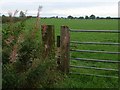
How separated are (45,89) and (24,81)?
0.79m

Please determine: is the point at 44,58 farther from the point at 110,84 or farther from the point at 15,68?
the point at 110,84

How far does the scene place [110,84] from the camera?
8141 mm

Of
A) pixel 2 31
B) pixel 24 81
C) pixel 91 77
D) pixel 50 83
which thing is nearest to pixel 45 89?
pixel 50 83

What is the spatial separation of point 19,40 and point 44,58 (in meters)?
0.59

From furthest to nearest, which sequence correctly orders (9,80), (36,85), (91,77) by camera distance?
(91,77), (36,85), (9,80)

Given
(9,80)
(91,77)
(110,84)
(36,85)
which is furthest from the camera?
(91,77)

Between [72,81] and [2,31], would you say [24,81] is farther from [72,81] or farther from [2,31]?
[72,81]

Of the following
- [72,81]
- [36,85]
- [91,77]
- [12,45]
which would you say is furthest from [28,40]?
[91,77]

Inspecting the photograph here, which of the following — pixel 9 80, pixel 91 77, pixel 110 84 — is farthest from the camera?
pixel 91 77

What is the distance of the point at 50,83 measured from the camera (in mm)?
7391

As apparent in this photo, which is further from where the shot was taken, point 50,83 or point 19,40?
point 50,83

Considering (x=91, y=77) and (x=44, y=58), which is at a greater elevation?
(x=44, y=58)

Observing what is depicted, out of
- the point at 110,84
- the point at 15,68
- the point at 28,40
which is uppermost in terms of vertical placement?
the point at 28,40

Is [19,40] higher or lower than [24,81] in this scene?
higher
